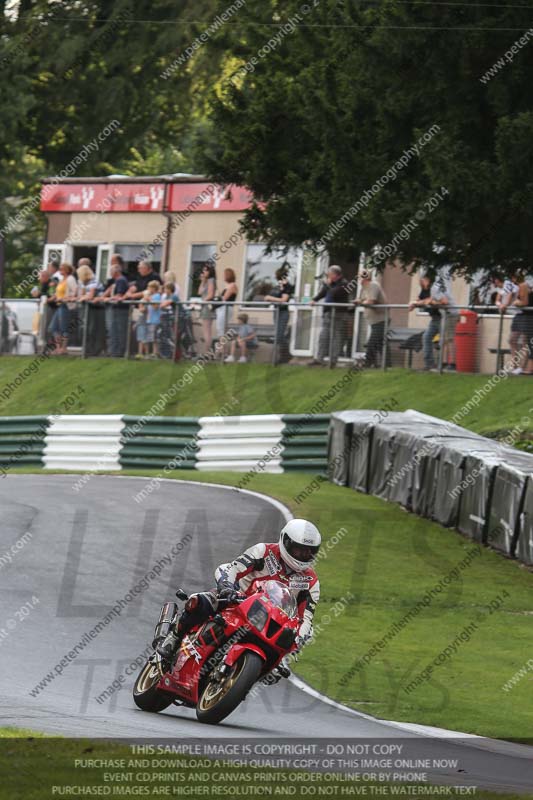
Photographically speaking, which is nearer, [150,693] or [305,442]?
[150,693]

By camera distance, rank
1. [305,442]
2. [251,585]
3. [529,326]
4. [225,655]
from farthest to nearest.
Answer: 1. [305,442]
2. [529,326]
3. [251,585]
4. [225,655]

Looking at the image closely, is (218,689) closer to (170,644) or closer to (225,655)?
(225,655)

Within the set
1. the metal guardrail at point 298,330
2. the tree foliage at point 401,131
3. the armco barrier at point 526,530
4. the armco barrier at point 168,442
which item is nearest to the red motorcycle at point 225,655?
the armco barrier at point 526,530

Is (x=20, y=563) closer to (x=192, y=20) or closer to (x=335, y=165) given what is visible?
(x=335, y=165)

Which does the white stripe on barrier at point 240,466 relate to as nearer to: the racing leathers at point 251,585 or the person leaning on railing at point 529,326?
the person leaning on railing at point 529,326

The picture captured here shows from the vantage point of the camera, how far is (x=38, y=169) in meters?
58.2

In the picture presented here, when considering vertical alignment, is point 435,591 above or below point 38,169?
below

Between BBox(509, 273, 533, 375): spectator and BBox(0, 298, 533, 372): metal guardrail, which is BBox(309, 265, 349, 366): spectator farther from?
BBox(509, 273, 533, 375): spectator

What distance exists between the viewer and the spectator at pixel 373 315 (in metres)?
25.3

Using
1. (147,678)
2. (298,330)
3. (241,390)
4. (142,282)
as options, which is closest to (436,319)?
(298,330)

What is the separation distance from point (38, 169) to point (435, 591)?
45.0 metres

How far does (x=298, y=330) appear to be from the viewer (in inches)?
1056

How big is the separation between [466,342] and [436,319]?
24.6 inches

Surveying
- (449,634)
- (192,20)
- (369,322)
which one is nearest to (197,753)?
(449,634)
